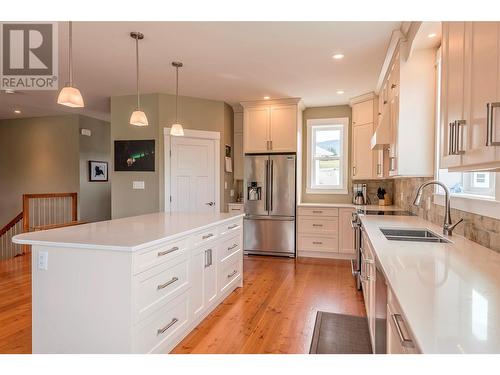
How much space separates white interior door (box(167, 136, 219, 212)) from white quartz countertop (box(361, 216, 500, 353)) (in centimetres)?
355

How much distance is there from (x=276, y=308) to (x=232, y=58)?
2679 mm

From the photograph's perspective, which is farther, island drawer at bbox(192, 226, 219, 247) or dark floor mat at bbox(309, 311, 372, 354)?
island drawer at bbox(192, 226, 219, 247)

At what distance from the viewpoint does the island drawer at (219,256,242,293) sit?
297 centimetres

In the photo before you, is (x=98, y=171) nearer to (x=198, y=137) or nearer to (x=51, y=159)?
(x=51, y=159)

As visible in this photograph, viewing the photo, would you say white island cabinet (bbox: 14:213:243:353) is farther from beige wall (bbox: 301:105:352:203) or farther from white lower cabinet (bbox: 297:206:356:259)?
beige wall (bbox: 301:105:352:203)

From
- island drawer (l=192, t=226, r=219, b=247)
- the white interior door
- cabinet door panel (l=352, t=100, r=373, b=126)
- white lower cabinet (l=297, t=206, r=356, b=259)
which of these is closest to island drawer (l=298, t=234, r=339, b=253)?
white lower cabinet (l=297, t=206, r=356, b=259)

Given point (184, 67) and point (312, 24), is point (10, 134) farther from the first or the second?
point (312, 24)

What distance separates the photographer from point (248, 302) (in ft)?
10.1

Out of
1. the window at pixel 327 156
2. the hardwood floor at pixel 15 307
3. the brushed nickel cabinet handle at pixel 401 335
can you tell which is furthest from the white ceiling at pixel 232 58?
the hardwood floor at pixel 15 307

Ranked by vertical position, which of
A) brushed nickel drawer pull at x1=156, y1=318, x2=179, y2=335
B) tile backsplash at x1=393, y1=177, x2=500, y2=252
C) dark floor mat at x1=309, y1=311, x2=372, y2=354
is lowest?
dark floor mat at x1=309, y1=311, x2=372, y2=354

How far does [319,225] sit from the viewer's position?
4.87 m

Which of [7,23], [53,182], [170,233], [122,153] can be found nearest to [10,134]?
[53,182]
